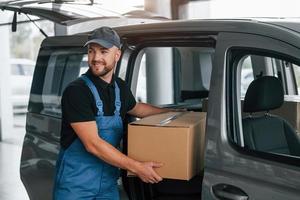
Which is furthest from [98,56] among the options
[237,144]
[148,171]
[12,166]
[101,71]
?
[12,166]

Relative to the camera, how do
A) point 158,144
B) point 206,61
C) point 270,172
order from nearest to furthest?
point 270,172 → point 158,144 → point 206,61

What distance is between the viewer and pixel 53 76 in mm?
3049

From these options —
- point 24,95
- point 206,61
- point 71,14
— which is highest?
point 71,14

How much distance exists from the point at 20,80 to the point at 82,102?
7.05 meters

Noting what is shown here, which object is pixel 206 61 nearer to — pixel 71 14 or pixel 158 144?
pixel 71 14

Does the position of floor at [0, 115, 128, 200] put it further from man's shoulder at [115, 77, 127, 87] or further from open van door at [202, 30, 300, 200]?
open van door at [202, 30, 300, 200]

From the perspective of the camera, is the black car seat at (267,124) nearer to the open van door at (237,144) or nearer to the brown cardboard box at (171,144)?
the open van door at (237,144)

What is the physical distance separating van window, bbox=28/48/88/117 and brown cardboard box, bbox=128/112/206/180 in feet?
2.74

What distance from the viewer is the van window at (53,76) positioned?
2926 mm

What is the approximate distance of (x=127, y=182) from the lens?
2512 millimetres

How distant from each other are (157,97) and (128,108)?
8.69 ft

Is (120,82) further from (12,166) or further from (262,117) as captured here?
(12,166)

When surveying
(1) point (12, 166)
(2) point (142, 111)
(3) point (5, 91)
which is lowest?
(1) point (12, 166)

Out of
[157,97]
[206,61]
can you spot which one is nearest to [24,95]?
[157,97]
